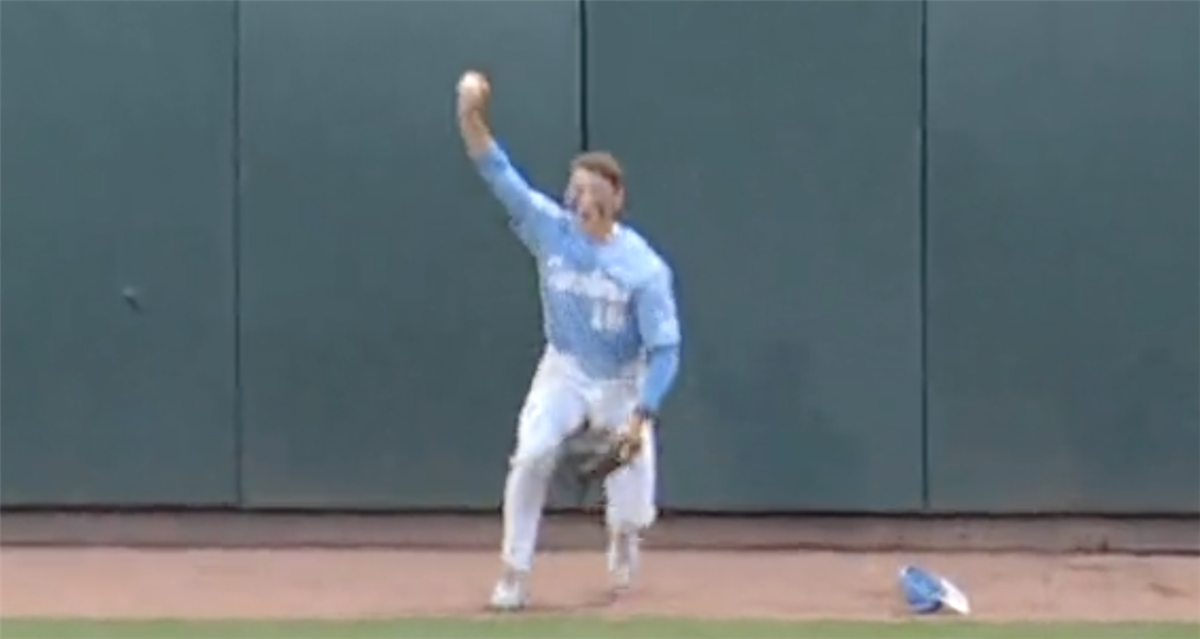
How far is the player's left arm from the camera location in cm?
1027

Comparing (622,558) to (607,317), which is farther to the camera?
(622,558)

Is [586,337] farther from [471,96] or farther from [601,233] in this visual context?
[471,96]

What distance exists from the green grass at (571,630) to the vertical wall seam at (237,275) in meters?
1.99

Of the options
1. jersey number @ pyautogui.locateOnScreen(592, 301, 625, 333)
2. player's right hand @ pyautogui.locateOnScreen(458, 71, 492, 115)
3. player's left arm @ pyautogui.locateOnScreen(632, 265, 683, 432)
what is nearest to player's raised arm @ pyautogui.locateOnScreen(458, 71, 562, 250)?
player's right hand @ pyautogui.locateOnScreen(458, 71, 492, 115)

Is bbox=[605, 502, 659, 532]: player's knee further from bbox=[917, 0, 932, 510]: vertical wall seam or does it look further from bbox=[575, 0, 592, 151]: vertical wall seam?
bbox=[575, 0, 592, 151]: vertical wall seam

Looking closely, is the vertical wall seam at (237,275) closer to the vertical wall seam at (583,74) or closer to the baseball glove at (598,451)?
the vertical wall seam at (583,74)

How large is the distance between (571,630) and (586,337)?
3.58 ft

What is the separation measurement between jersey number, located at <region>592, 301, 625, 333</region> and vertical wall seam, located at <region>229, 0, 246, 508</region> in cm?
236

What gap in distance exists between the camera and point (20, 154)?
12266 millimetres

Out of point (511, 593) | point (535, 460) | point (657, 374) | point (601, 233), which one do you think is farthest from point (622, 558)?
point (601, 233)

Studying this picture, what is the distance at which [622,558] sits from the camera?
35.9ft

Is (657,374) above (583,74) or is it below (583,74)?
below

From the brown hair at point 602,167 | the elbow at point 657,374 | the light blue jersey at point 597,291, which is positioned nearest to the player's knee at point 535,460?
the light blue jersey at point 597,291

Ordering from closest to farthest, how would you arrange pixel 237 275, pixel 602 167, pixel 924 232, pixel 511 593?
pixel 602 167, pixel 511 593, pixel 924 232, pixel 237 275
